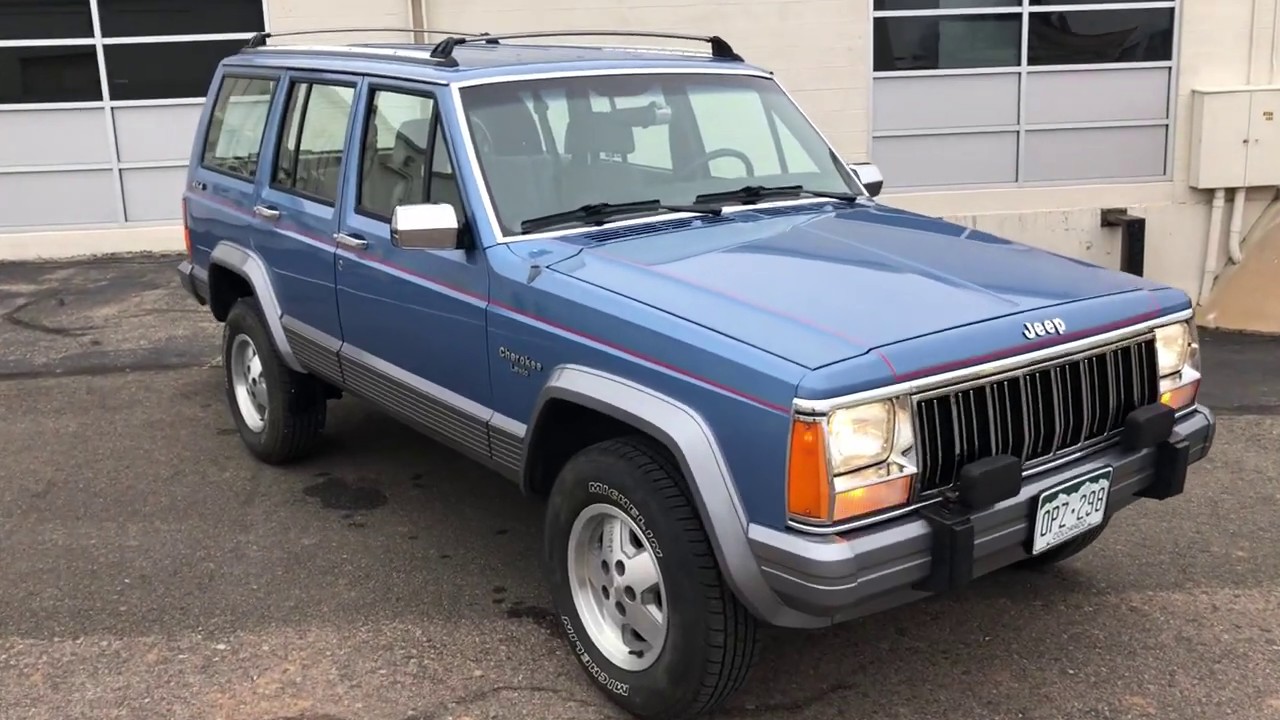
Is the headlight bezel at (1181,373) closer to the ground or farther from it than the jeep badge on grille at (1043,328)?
closer to the ground

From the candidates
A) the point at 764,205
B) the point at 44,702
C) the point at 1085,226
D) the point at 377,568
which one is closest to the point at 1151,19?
the point at 1085,226

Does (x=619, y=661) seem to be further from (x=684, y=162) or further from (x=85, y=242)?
(x=85, y=242)

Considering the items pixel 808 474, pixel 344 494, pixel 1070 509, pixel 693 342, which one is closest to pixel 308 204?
pixel 344 494

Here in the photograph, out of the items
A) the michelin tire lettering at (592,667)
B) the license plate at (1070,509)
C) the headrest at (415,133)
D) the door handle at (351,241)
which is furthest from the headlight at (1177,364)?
the door handle at (351,241)

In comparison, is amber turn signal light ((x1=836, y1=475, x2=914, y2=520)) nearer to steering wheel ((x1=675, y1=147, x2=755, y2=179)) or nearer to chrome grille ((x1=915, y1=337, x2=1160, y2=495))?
chrome grille ((x1=915, y1=337, x2=1160, y2=495))

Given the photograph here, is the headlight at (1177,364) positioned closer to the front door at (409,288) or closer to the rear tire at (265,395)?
the front door at (409,288)

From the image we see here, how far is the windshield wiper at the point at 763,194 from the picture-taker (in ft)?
14.3

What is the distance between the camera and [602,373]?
3.45 meters

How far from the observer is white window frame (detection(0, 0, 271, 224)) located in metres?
11.6

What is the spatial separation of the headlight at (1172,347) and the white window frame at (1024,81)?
28.4 feet

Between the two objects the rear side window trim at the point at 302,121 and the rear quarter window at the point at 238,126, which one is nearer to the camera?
the rear side window trim at the point at 302,121

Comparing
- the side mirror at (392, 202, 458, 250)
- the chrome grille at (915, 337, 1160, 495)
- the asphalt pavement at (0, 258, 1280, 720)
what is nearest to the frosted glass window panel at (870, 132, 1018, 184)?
the asphalt pavement at (0, 258, 1280, 720)

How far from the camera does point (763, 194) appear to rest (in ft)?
14.6

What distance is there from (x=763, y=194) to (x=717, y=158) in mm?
222
